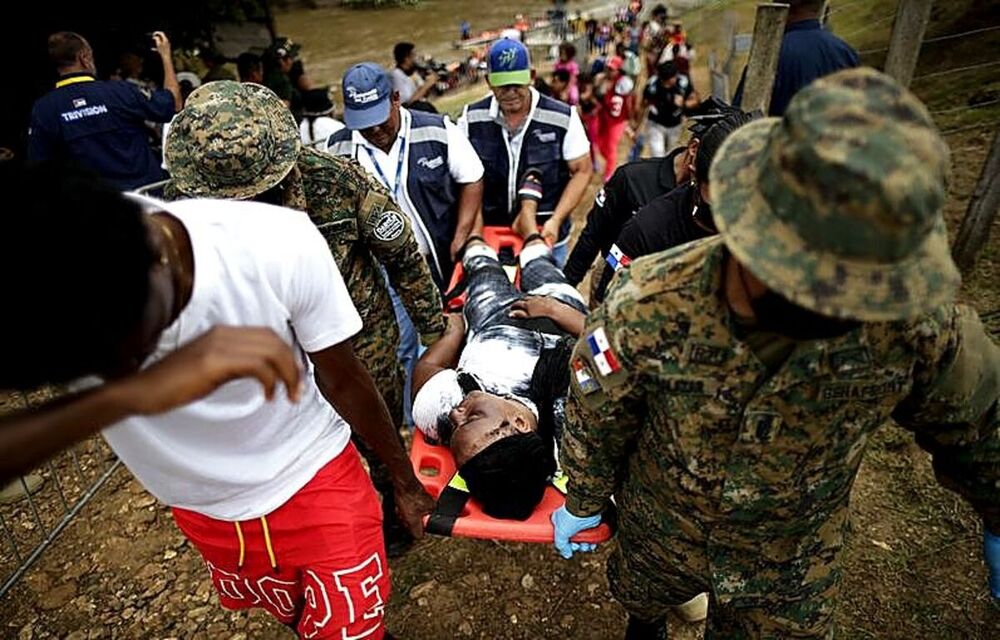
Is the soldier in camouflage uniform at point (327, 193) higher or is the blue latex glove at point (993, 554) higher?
the soldier in camouflage uniform at point (327, 193)

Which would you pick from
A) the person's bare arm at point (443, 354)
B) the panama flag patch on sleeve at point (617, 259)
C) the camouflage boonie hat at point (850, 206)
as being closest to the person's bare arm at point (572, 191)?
the person's bare arm at point (443, 354)

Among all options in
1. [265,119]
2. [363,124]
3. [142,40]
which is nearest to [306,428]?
[265,119]

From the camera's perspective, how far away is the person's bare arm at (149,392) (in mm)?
904

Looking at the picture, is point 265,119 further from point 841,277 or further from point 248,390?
point 841,277

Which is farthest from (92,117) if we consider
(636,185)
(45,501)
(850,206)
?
(850,206)

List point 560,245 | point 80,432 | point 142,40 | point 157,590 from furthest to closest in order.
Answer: point 142,40 < point 560,245 < point 157,590 < point 80,432

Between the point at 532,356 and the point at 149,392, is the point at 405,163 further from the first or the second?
the point at 149,392

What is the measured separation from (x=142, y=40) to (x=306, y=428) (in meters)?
8.34

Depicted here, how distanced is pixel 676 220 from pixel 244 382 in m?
1.60

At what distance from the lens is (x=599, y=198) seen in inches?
116

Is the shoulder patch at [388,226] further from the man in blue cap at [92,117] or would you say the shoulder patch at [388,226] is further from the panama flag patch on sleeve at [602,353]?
the man in blue cap at [92,117]

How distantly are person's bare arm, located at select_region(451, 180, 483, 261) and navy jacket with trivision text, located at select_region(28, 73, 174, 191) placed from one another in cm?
249

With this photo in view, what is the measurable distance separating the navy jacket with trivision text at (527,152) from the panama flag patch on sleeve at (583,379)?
2207 millimetres

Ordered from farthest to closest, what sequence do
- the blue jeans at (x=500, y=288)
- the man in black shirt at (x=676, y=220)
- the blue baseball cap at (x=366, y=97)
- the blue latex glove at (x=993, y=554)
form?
the blue jeans at (x=500, y=288)
the blue baseball cap at (x=366, y=97)
the man in black shirt at (x=676, y=220)
the blue latex glove at (x=993, y=554)
